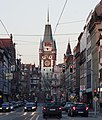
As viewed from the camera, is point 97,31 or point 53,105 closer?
point 53,105

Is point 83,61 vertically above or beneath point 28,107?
above

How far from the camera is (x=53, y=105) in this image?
4731 centimetres

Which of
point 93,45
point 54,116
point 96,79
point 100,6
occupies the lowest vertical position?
point 54,116

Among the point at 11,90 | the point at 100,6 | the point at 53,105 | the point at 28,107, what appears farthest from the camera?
the point at 11,90

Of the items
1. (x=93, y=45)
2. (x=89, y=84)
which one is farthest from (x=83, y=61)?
(x=93, y=45)

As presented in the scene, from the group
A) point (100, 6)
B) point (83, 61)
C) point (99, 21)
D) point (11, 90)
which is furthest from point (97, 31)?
point (11, 90)

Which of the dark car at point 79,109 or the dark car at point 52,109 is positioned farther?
the dark car at point 79,109

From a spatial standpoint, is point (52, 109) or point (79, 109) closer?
point (52, 109)

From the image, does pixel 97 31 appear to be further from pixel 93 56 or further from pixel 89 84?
pixel 89 84

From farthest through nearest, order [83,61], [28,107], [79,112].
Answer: [83,61]
[28,107]
[79,112]

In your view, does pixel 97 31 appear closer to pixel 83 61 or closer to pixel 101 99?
pixel 101 99

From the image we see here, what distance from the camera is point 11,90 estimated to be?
16100 centimetres

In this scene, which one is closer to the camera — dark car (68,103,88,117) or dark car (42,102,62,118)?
dark car (42,102,62,118)

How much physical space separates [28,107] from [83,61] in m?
41.4
